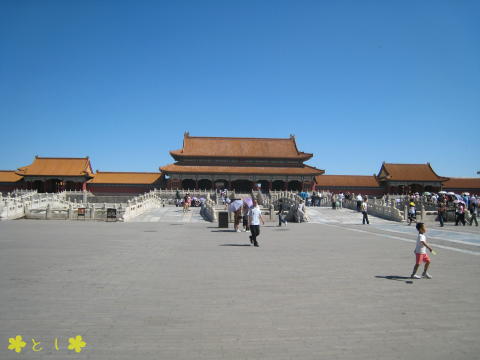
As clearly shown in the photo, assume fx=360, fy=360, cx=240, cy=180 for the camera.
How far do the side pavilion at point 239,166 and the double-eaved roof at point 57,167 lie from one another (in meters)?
11.6

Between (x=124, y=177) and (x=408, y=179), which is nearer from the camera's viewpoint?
(x=124, y=177)

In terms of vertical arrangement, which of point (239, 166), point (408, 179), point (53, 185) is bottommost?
point (53, 185)

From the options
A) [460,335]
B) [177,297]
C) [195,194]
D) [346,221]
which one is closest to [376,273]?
[460,335]

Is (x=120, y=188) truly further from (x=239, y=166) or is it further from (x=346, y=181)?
(x=346, y=181)

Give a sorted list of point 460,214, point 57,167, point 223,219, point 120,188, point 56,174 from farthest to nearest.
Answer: point 57,167 < point 56,174 < point 120,188 < point 460,214 < point 223,219

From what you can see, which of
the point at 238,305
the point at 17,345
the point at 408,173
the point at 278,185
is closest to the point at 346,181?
the point at 408,173

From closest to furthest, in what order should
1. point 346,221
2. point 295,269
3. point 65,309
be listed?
point 65,309 → point 295,269 → point 346,221

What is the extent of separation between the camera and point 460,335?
4211mm

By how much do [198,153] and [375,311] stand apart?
4604cm

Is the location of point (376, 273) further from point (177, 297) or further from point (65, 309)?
point (65, 309)

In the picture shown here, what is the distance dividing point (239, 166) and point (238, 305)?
44.3 m

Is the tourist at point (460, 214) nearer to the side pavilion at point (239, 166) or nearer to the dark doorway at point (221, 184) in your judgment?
the side pavilion at point (239, 166)

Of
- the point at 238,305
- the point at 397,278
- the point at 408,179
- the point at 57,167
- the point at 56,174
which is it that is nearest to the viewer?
the point at 238,305

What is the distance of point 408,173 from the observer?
51.9 m
